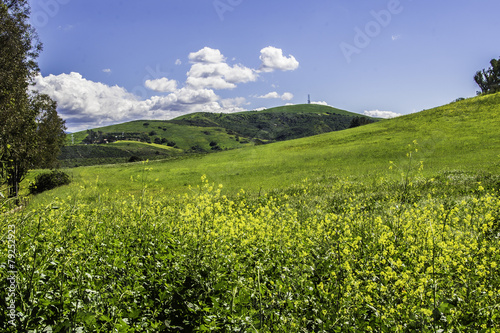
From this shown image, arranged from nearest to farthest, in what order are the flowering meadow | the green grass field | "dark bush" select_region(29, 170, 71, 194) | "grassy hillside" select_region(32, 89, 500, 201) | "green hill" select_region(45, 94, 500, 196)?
1. the flowering meadow
2. the green grass field
3. "grassy hillside" select_region(32, 89, 500, 201)
4. "green hill" select_region(45, 94, 500, 196)
5. "dark bush" select_region(29, 170, 71, 194)

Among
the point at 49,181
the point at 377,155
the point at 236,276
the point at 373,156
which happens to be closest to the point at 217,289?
the point at 236,276

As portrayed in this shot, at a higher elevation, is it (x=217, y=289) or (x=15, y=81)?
(x=15, y=81)

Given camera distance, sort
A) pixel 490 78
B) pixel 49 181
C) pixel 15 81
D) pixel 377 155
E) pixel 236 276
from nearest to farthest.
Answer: pixel 236 276
pixel 15 81
pixel 49 181
pixel 377 155
pixel 490 78

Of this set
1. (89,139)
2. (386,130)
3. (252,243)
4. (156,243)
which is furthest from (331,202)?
(89,139)

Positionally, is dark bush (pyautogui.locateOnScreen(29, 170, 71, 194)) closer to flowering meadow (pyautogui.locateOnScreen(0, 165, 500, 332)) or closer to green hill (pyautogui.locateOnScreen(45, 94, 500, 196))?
green hill (pyautogui.locateOnScreen(45, 94, 500, 196))

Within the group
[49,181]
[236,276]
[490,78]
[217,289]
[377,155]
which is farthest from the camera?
[490,78]

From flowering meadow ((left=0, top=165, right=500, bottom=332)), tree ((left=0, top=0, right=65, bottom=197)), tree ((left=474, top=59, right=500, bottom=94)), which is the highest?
tree ((left=474, top=59, right=500, bottom=94))

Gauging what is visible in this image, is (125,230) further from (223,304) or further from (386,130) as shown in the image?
(386,130)

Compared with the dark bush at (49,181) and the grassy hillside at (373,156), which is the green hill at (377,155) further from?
the dark bush at (49,181)

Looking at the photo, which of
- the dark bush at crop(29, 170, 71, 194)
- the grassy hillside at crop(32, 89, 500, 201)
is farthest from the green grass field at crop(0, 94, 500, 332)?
the dark bush at crop(29, 170, 71, 194)

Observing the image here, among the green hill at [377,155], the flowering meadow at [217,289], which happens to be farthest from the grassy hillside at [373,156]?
the flowering meadow at [217,289]

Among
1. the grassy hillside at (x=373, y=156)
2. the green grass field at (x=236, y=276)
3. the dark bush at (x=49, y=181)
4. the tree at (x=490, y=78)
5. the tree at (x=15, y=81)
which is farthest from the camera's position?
the tree at (x=490, y=78)

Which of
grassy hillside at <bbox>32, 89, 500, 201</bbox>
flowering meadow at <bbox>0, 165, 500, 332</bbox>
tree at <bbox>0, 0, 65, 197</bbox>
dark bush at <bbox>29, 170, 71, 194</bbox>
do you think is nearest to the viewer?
flowering meadow at <bbox>0, 165, 500, 332</bbox>

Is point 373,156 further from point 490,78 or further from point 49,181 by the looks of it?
point 490,78
